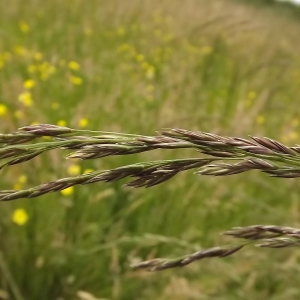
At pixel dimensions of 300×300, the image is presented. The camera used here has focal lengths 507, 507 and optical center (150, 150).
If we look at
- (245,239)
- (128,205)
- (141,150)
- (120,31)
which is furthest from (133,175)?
(120,31)

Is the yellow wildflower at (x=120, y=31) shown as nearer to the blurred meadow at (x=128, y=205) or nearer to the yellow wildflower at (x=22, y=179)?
the blurred meadow at (x=128, y=205)

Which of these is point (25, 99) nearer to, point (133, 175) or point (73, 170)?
point (73, 170)

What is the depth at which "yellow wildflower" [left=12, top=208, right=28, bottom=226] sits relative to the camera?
130 cm

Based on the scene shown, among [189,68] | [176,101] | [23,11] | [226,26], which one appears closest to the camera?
[176,101]

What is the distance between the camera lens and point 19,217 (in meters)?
1.31

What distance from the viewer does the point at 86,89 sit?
7.46ft

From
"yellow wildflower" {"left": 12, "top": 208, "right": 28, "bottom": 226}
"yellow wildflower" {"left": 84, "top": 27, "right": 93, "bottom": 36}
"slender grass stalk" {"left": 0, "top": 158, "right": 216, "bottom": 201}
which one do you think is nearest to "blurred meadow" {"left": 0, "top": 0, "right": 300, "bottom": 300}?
"yellow wildflower" {"left": 12, "top": 208, "right": 28, "bottom": 226}

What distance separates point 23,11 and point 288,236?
335 cm

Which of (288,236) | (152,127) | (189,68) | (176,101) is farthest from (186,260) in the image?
(189,68)

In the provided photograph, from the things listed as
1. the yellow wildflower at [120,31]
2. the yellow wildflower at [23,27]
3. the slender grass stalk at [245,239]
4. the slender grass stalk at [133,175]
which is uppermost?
the yellow wildflower at [120,31]

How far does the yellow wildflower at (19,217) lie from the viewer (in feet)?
4.27

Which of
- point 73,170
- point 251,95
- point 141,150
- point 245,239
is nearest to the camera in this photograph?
point 141,150

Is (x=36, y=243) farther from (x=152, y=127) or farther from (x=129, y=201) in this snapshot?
(x=152, y=127)

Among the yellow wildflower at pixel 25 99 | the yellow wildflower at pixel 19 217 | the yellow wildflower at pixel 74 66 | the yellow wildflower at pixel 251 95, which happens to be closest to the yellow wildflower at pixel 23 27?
the yellow wildflower at pixel 74 66
